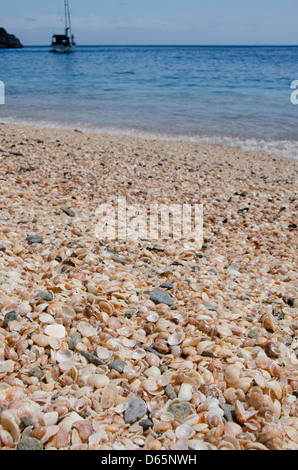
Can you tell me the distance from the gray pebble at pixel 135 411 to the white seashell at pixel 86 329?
2.07ft

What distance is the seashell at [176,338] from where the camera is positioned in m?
2.53

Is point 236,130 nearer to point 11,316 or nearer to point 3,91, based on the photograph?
point 11,316

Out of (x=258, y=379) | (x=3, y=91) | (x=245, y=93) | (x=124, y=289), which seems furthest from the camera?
Answer: (x=245, y=93)

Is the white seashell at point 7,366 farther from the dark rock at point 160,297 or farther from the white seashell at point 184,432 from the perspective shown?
the dark rock at point 160,297

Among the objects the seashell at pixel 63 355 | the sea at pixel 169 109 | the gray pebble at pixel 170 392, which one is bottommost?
the gray pebble at pixel 170 392

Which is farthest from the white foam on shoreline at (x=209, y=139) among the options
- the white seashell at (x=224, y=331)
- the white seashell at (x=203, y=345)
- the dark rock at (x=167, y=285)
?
the white seashell at (x=203, y=345)

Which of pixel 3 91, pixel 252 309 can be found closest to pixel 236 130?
pixel 252 309

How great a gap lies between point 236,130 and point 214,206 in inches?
361

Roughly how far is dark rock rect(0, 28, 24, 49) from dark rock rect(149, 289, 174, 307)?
127 metres

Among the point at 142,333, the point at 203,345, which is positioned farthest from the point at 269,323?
the point at 142,333

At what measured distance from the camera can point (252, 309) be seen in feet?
10.3

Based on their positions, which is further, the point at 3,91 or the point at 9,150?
the point at 3,91

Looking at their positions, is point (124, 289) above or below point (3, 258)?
below

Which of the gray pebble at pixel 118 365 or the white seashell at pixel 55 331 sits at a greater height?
the white seashell at pixel 55 331
